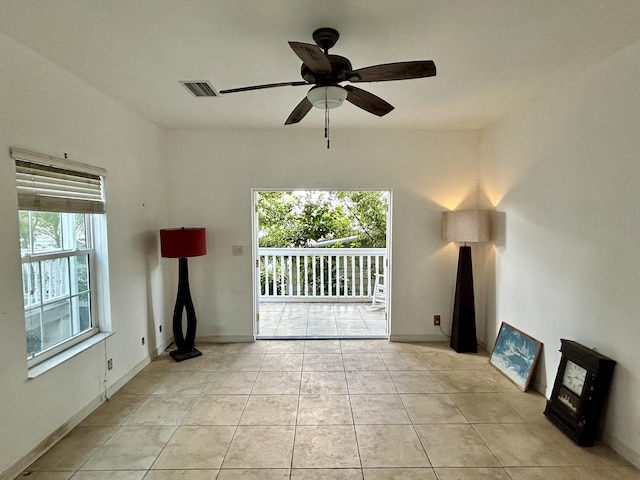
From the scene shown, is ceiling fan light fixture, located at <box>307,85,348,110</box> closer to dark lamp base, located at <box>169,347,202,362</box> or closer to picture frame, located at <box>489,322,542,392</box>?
picture frame, located at <box>489,322,542,392</box>

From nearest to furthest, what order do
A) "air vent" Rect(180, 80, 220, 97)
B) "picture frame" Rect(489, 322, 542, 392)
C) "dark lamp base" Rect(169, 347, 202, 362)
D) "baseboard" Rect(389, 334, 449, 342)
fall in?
"air vent" Rect(180, 80, 220, 97)
"picture frame" Rect(489, 322, 542, 392)
"dark lamp base" Rect(169, 347, 202, 362)
"baseboard" Rect(389, 334, 449, 342)

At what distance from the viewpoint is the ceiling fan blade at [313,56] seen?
1459 mm

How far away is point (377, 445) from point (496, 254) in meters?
2.37

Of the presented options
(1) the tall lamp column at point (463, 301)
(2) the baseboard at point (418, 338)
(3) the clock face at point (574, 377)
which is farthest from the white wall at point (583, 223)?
(2) the baseboard at point (418, 338)

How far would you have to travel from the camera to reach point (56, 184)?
2271mm

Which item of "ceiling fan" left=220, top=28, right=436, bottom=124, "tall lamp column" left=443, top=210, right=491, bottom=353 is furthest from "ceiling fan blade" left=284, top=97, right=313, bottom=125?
"tall lamp column" left=443, top=210, right=491, bottom=353

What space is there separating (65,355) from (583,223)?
3724mm

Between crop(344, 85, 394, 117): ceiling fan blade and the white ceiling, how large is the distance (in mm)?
279

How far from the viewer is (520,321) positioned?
10.3 feet

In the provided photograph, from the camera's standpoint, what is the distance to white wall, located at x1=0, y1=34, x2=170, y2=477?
191 centimetres

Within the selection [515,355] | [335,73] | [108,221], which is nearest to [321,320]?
[515,355]

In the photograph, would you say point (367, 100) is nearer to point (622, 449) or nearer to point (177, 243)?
point (177, 243)

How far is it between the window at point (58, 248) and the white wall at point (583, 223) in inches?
141

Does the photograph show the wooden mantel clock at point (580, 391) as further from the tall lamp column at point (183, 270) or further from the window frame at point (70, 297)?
the window frame at point (70, 297)
